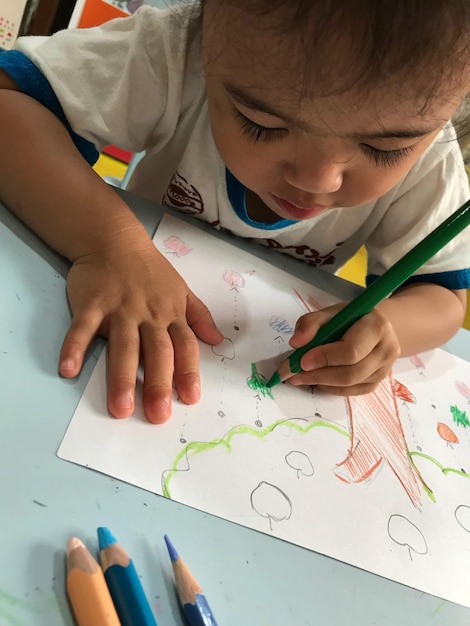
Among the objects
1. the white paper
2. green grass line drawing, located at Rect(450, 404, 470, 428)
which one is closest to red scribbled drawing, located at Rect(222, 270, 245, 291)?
the white paper

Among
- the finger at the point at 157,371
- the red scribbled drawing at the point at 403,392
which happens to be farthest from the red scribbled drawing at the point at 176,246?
the red scribbled drawing at the point at 403,392

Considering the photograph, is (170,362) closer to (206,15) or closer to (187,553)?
(187,553)

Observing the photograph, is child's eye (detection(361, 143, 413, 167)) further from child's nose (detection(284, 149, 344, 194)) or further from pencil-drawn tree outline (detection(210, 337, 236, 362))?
pencil-drawn tree outline (detection(210, 337, 236, 362))

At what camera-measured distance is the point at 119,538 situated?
0.25 m

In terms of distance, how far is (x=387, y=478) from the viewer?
1.17ft

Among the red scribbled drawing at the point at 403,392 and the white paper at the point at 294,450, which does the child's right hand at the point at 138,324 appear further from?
the red scribbled drawing at the point at 403,392

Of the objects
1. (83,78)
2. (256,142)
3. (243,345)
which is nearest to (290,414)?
(243,345)

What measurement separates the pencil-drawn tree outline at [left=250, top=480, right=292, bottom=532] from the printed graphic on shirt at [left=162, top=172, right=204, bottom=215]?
308 mm

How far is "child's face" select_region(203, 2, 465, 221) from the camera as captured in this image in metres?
0.31

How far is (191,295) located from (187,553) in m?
0.19

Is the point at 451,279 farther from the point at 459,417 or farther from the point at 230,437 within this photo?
the point at 230,437

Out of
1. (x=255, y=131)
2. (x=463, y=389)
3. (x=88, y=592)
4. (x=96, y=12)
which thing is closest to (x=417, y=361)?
(x=463, y=389)

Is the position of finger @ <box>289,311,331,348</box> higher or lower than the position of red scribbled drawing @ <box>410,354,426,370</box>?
higher

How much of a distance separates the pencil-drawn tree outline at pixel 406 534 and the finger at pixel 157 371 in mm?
152
